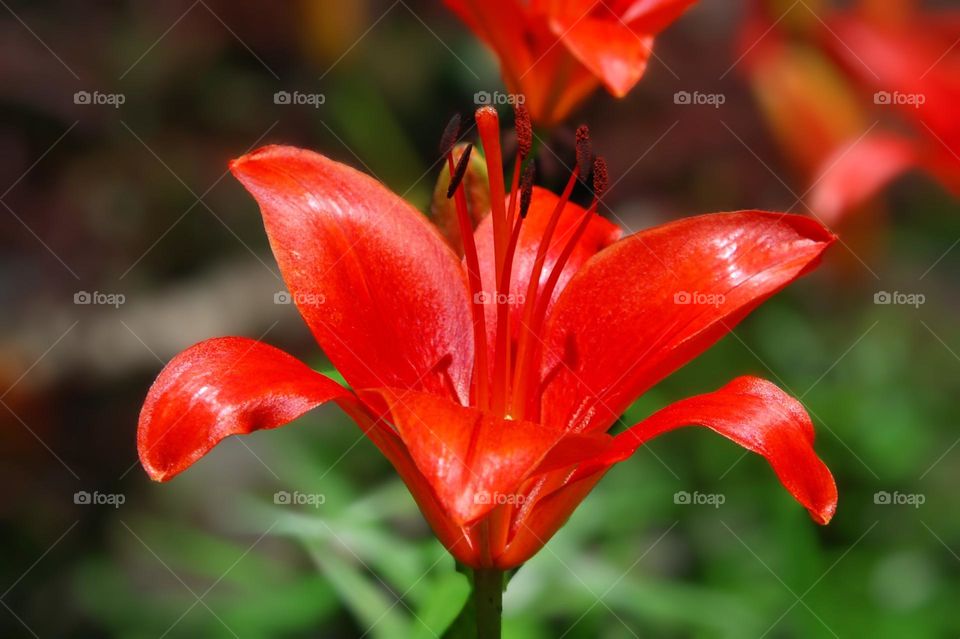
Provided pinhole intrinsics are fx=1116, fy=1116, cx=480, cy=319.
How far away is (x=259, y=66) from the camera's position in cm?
311

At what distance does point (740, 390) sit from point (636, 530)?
Result: 0.86 metres

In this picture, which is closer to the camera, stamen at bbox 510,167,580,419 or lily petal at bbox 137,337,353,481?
lily petal at bbox 137,337,353,481

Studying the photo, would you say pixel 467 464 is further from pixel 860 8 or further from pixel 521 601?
pixel 860 8

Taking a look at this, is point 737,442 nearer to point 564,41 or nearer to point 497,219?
point 497,219

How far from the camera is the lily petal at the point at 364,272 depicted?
44.2 inches

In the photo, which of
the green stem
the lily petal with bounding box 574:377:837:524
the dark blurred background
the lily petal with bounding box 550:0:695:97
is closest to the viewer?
the lily petal with bounding box 574:377:837:524

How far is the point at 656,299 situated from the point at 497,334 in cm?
18

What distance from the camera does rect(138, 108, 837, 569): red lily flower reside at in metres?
0.97

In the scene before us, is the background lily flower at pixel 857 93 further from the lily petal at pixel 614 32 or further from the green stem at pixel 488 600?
the green stem at pixel 488 600

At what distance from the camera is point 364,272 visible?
1182 millimetres

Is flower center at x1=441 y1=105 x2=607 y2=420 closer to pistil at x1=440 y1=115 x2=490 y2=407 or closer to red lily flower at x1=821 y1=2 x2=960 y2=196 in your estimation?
pistil at x1=440 y1=115 x2=490 y2=407

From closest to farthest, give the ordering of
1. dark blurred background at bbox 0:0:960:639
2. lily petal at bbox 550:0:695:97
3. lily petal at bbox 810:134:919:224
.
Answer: lily petal at bbox 550:0:695:97 → lily petal at bbox 810:134:919:224 → dark blurred background at bbox 0:0:960:639

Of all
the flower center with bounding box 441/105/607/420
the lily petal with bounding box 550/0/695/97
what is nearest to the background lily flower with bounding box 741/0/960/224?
the lily petal with bounding box 550/0/695/97

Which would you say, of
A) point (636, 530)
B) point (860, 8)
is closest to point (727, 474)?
point (636, 530)
